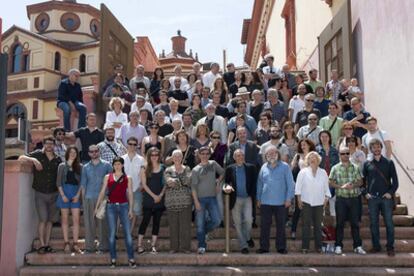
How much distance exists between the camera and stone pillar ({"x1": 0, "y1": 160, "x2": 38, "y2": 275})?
7.52m

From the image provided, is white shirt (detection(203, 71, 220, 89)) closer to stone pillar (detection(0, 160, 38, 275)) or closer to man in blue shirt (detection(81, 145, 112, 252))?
man in blue shirt (detection(81, 145, 112, 252))

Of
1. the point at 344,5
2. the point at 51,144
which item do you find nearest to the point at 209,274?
the point at 51,144

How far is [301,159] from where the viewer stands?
7930mm

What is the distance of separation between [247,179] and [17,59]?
105 ft

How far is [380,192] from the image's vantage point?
7.32 m

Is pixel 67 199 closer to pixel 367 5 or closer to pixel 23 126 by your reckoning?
pixel 23 126

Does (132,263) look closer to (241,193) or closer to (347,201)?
(241,193)

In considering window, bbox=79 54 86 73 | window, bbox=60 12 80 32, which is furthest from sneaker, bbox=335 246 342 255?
window, bbox=60 12 80 32

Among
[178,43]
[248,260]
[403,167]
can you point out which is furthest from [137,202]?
[178,43]

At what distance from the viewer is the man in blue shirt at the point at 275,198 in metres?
7.39

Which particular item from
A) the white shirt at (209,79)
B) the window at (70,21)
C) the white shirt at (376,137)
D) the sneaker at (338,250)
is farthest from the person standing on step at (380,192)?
the window at (70,21)

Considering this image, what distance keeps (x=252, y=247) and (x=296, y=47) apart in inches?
536

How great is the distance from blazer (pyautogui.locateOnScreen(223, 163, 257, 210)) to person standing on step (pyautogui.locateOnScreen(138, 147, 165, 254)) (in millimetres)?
1048

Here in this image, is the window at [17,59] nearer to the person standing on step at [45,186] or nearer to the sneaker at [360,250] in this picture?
the person standing on step at [45,186]
